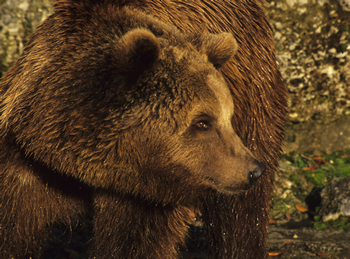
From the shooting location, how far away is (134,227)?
431cm

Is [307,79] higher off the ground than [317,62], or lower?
lower

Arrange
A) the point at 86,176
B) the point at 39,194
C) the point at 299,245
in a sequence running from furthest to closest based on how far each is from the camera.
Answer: the point at 299,245
the point at 39,194
the point at 86,176

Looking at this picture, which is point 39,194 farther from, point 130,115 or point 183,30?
point 183,30

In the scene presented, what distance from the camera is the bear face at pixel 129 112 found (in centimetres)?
363

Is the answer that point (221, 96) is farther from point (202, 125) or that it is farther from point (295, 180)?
point (295, 180)

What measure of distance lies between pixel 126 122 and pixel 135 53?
0.52 metres

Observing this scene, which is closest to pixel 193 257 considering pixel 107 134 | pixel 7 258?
pixel 7 258

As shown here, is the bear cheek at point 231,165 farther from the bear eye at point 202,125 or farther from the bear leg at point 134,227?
the bear leg at point 134,227

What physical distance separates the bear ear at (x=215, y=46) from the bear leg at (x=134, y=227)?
4.40 feet

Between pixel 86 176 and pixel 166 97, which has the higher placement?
pixel 166 97

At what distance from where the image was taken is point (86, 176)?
153 inches

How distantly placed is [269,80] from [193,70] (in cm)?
132

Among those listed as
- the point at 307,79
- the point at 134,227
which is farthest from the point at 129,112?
the point at 307,79

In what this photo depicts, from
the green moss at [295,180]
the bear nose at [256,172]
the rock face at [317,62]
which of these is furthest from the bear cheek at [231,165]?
the rock face at [317,62]
